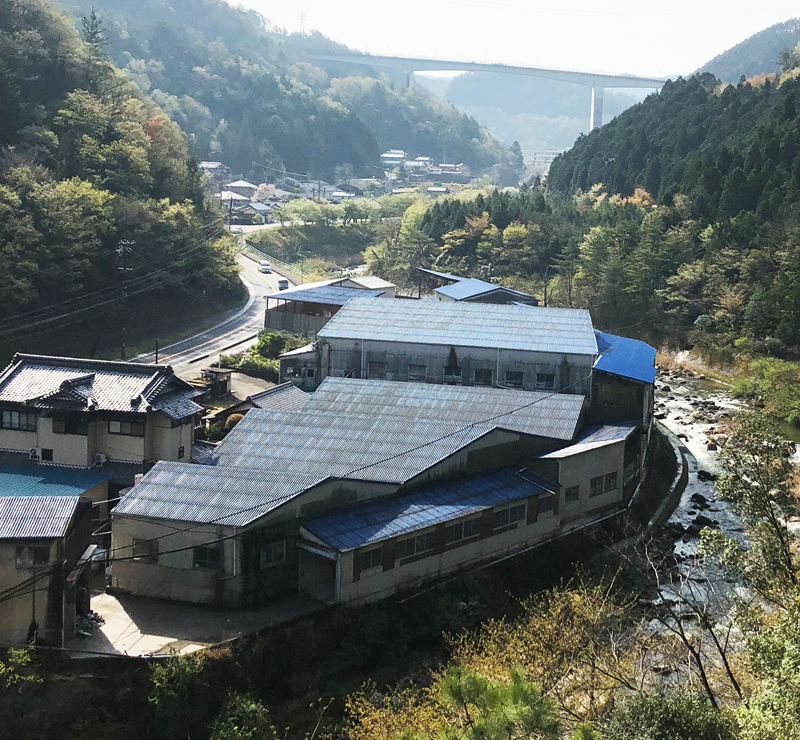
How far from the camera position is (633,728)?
34.4 ft

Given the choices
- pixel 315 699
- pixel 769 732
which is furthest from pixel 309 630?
pixel 769 732

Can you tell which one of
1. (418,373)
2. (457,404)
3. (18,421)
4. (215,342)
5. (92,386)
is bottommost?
(215,342)

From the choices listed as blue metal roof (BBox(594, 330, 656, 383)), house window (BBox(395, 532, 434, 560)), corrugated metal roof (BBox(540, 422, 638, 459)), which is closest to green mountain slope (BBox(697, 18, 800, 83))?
blue metal roof (BBox(594, 330, 656, 383))

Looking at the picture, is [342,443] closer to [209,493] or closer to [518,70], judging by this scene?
[209,493]

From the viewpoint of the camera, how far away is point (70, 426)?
20969 mm

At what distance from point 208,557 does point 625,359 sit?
52.1ft

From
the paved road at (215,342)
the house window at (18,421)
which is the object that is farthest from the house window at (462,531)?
the paved road at (215,342)

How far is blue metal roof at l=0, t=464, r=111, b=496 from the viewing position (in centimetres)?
1956

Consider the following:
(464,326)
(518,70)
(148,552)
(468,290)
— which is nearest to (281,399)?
(464,326)

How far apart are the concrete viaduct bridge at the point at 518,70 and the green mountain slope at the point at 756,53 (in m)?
10.2

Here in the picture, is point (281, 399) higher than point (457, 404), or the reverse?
point (457, 404)

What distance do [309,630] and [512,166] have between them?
120006mm

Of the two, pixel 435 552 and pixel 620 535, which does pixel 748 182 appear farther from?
pixel 435 552

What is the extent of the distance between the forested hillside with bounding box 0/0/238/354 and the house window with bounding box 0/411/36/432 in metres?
11.8
